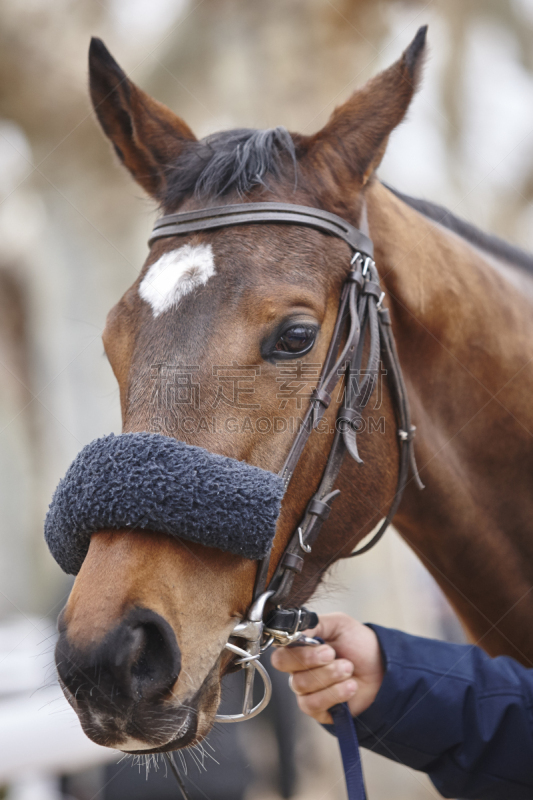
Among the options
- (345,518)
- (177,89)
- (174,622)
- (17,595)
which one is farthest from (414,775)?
(177,89)

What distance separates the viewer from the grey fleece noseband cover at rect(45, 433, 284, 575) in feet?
3.74

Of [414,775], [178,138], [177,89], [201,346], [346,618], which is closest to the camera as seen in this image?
[201,346]

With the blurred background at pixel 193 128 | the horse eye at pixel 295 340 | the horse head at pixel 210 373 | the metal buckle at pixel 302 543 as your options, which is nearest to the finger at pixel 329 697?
the horse head at pixel 210 373

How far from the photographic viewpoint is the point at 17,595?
7215 millimetres

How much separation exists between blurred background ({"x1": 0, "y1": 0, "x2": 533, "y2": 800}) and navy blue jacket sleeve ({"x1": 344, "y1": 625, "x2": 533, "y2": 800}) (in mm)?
3771

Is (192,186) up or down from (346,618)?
up

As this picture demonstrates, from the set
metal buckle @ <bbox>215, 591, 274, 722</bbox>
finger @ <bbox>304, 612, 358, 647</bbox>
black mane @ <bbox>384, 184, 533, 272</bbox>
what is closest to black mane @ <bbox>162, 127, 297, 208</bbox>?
black mane @ <bbox>384, 184, 533, 272</bbox>

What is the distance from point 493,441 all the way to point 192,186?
1.07 metres

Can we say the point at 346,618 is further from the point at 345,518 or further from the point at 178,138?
the point at 178,138

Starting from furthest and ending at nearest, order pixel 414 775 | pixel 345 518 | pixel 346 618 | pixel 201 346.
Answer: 1. pixel 414 775
2. pixel 346 618
3. pixel 345 518
4. pixel 201 346

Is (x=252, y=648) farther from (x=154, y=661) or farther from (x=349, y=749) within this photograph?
(x=349, y=749)

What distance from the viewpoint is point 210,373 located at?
127 centimetres

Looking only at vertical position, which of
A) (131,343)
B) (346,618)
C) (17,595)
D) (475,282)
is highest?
(475,282)

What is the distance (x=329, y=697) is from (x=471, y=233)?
1435 mm
